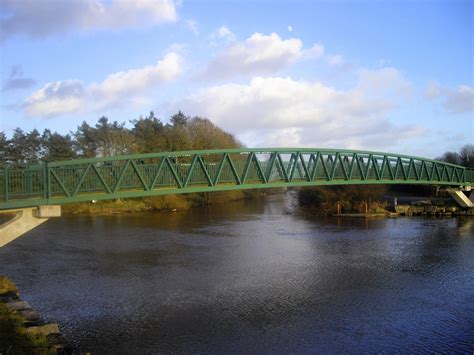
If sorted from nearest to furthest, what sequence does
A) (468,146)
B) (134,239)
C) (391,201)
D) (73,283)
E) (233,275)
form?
1. (73,283)
2. (233,275)
3. (134,239)
4. (391,201)
5. (468,146)

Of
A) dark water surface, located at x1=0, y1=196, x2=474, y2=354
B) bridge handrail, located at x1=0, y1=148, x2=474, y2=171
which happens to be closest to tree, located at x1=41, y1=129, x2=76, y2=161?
dark water surface, located at x1=0, y1=196, x2=474, y2=354

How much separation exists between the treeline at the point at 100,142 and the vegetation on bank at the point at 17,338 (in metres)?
41.6

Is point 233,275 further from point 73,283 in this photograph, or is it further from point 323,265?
point 73,283

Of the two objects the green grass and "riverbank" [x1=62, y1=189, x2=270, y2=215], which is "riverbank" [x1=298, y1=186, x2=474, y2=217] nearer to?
"riverbank" [x1=62, y1=189, x2=270, y2=215]

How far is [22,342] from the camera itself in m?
11.0

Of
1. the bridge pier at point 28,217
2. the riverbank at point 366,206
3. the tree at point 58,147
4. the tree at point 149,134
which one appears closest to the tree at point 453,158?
the riverbank at point 366,206

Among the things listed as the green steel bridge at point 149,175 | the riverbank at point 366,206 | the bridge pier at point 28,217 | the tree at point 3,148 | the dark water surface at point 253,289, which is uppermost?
the tree at point 3,148

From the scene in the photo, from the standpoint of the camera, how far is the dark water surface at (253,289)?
570 inches

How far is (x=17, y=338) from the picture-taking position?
1120cm

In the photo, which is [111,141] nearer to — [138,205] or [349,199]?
[138,205]

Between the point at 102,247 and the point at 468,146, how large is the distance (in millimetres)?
69812

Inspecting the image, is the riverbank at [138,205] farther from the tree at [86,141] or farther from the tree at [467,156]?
the tree at [467,156]

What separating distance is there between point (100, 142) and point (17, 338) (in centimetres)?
4845

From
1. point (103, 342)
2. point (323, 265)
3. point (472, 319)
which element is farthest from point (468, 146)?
point (103, 342)
